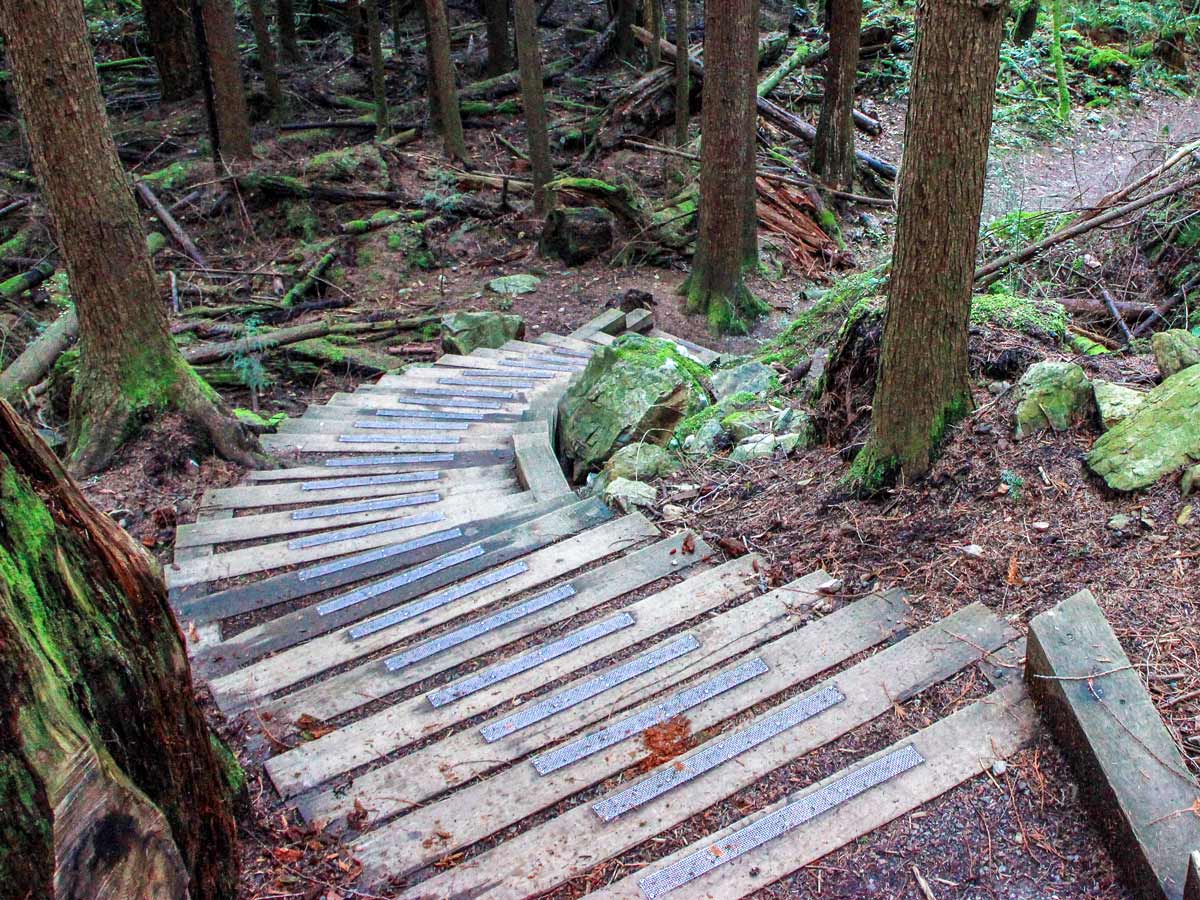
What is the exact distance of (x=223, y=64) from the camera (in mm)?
14625

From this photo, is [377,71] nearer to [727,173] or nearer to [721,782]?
[727,173]

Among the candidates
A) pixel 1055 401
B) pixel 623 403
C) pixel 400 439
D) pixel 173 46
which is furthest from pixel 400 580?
pixel 173 46

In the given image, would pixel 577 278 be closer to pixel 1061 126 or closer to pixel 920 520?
pixel 920 520

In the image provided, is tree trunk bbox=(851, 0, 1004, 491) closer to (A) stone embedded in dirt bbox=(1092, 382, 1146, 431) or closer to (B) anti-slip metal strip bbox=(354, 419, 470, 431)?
(A) stone embedded in dirt bbox=(1092, 382, 1146, 431)

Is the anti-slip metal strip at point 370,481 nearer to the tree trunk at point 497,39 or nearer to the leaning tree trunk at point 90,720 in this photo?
the leaning tree trunk at point 90,720

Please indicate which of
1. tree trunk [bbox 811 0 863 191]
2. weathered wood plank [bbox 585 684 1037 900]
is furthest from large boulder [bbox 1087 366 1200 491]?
tree trunk [bbox 811 0 863 191]

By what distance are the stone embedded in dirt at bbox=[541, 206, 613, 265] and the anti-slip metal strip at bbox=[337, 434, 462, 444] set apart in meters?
7.36

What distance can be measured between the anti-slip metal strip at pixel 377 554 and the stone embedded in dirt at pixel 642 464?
107 cm

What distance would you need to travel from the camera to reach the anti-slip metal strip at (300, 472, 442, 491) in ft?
19.1

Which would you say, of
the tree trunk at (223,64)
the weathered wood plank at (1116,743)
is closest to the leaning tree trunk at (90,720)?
the weathered wood plank at (1116,743)

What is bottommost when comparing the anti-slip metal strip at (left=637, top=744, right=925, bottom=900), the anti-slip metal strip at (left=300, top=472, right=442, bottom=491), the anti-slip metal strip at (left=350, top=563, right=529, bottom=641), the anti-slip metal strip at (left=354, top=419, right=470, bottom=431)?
the anti-slip metal strip at (left=354, top=419, right=470, bottom=431)

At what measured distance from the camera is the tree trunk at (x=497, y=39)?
65.3ft

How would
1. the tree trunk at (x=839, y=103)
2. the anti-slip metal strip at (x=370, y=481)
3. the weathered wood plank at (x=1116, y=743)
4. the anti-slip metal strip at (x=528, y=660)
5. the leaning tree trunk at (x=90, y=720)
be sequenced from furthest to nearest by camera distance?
the tree trunk at (x=839, y=103), the anti-slip metal strip at (x=370, y=481), the anti-slip metal strip at (x=528, y=660), the weathered wood plank at (x=1116, y=743), the leaning tree trunk at (x=90, y=720)

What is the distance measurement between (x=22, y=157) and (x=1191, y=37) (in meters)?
22.9
